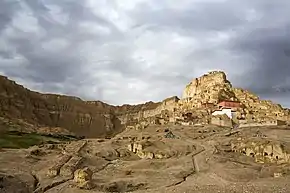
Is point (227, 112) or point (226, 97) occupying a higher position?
point (226, 97)

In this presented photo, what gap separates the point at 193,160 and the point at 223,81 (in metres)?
100

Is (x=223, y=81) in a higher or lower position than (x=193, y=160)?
higher

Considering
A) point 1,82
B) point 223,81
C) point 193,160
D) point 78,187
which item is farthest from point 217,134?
point 1,82

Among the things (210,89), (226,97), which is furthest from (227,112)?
(210,89)

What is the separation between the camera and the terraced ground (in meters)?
38.7

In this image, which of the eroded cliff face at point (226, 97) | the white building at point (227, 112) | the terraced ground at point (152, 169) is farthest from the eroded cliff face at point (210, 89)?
the terraced ground at point (152, 169)

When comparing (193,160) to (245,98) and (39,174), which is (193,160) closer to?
(39,174)

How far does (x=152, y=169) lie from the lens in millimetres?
49312

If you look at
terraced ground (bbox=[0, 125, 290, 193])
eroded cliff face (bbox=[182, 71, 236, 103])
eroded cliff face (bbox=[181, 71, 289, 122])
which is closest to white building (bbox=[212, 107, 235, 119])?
eroded cliff face (bbox=[181, 71, 289, 122])

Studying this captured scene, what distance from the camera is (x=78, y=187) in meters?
38.4

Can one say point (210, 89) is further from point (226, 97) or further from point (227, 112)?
point (227, 112)

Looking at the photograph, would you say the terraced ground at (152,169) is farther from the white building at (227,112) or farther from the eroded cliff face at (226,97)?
the eroded cliff face at (226,97)

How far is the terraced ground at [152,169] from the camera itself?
127 ft

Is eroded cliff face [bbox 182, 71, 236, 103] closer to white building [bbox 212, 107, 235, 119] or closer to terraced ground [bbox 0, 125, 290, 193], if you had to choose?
white building [bbox 212, 107, 235, 119]
